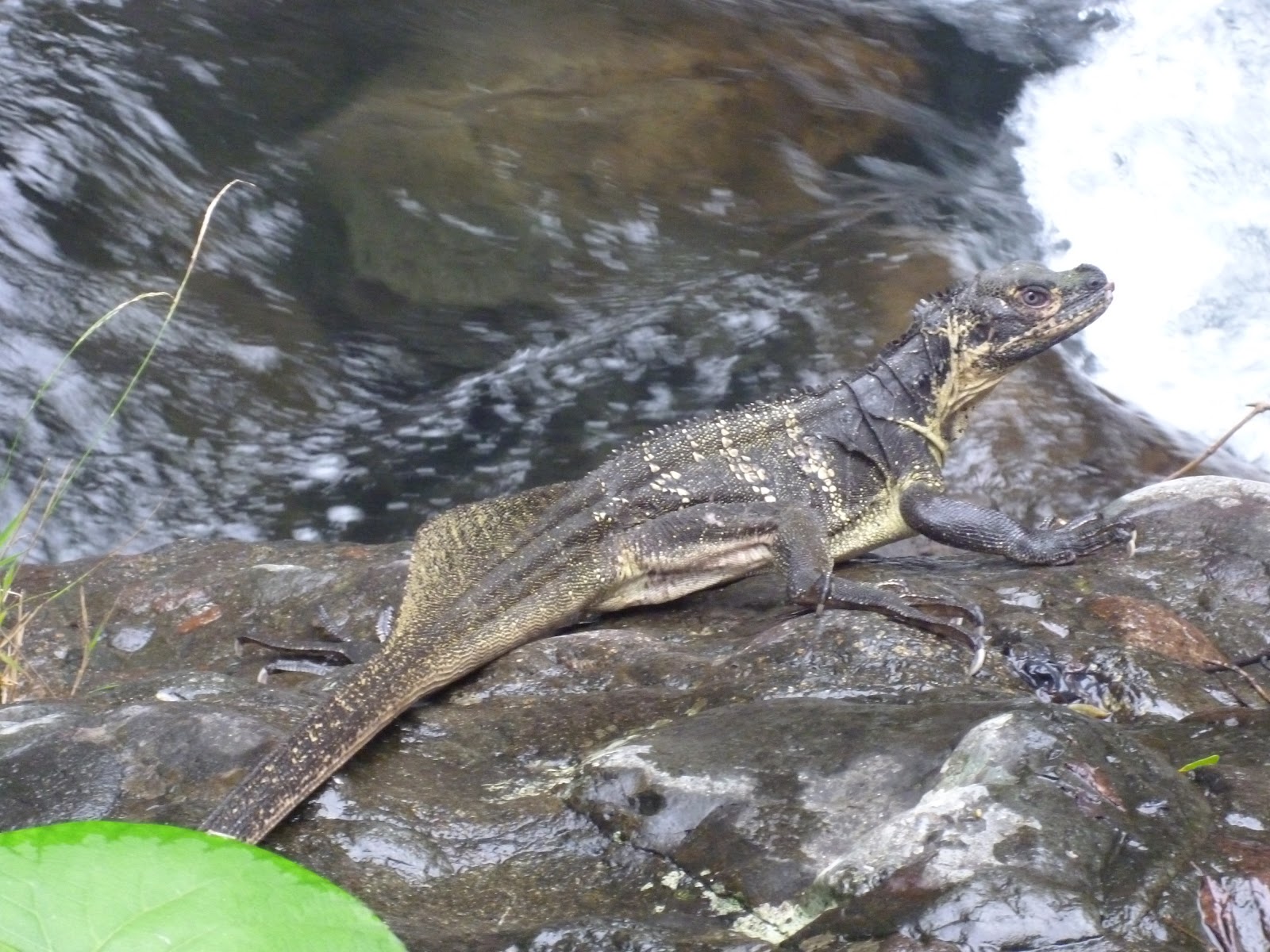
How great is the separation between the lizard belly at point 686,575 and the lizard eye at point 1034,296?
138 centimetres

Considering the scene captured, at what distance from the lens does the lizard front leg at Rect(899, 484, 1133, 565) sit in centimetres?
415

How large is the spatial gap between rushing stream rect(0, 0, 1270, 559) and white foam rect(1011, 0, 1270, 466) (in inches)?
1.5

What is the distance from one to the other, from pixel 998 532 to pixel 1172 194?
6876 millimetres

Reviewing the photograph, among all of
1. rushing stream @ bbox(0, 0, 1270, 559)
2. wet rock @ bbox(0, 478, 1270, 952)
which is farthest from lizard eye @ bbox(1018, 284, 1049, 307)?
rushing stream @ bbox(0, 0, 1270, 559)

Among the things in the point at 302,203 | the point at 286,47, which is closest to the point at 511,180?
the point at 302,203

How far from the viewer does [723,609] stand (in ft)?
13.5

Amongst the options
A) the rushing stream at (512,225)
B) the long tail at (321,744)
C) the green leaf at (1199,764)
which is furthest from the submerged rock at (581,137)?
the green leaf at (1199,764)

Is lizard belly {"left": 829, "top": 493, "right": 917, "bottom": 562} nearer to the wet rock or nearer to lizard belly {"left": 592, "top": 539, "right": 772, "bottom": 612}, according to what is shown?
lizard belly {"left": 592, "top": 539, "right": 772, "bottom": 612}

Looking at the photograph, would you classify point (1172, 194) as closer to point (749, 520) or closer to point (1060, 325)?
point (1060, 325)

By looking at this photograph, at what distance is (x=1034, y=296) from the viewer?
4.69 m

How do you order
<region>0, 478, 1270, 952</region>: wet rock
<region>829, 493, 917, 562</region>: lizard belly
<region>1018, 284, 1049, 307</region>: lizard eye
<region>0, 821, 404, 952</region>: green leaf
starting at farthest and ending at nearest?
<region>1018, 284, 1049, 307</region>: lizard eye → <region>829, 493, 917, 562</region>: lizard belly → <region>0, 478, 1270, 952</region>: wet rock → <region>0, 821, 404, 952</region>: green leaf

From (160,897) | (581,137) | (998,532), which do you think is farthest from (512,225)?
(160,897)

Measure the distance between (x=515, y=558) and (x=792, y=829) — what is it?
174 centimetres

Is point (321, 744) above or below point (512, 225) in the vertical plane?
above
